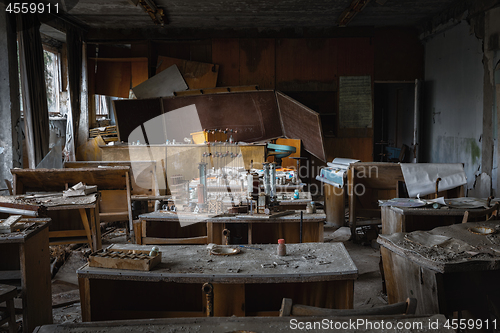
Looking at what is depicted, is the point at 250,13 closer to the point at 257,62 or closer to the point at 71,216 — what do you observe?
the point at 257,62

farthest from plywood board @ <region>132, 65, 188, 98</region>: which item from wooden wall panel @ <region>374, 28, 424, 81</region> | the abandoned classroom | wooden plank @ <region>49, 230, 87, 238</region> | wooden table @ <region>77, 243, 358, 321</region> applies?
wooden table @ <region>77, 243, 358, 321</region>

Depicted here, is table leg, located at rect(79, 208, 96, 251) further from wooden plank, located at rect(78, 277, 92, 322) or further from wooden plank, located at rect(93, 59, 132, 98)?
wooden plank, located at rect(93, 59, 132, 98)

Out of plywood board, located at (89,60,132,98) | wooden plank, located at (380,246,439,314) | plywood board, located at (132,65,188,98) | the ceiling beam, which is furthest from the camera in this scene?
plywood board, located at (89,60,132,98)

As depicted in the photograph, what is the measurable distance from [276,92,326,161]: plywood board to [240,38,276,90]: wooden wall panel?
137 cm

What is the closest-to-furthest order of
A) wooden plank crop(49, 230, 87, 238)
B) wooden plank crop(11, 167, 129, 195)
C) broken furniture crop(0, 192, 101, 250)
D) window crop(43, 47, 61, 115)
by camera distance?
broken furniture crop(0, 192, 101, 250), wooden plank crop(49, 230, 87, 238), wooden plank crop(11, 167, 129, 195), window crop(43, 47, 61, 115)

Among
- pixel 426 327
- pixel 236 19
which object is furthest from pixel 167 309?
pixel 236 19

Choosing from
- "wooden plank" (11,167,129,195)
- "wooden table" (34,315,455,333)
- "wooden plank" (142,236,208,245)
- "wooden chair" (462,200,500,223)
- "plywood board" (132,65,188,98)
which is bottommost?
"wooden plank" (142,236,208,245)

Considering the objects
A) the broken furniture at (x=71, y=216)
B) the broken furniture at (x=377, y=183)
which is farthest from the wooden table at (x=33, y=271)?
the broken furniture at (x=377, y=183)

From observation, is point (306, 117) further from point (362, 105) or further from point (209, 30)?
point (209, 30)

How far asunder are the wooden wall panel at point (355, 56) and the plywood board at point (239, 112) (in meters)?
2.17

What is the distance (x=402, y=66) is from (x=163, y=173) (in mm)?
5997

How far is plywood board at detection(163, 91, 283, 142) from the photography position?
828cm

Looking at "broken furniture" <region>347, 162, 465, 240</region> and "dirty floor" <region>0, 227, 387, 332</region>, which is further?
"broken furniture" <region>347, 162, 465, 240</region>

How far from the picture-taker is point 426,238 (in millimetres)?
2705
